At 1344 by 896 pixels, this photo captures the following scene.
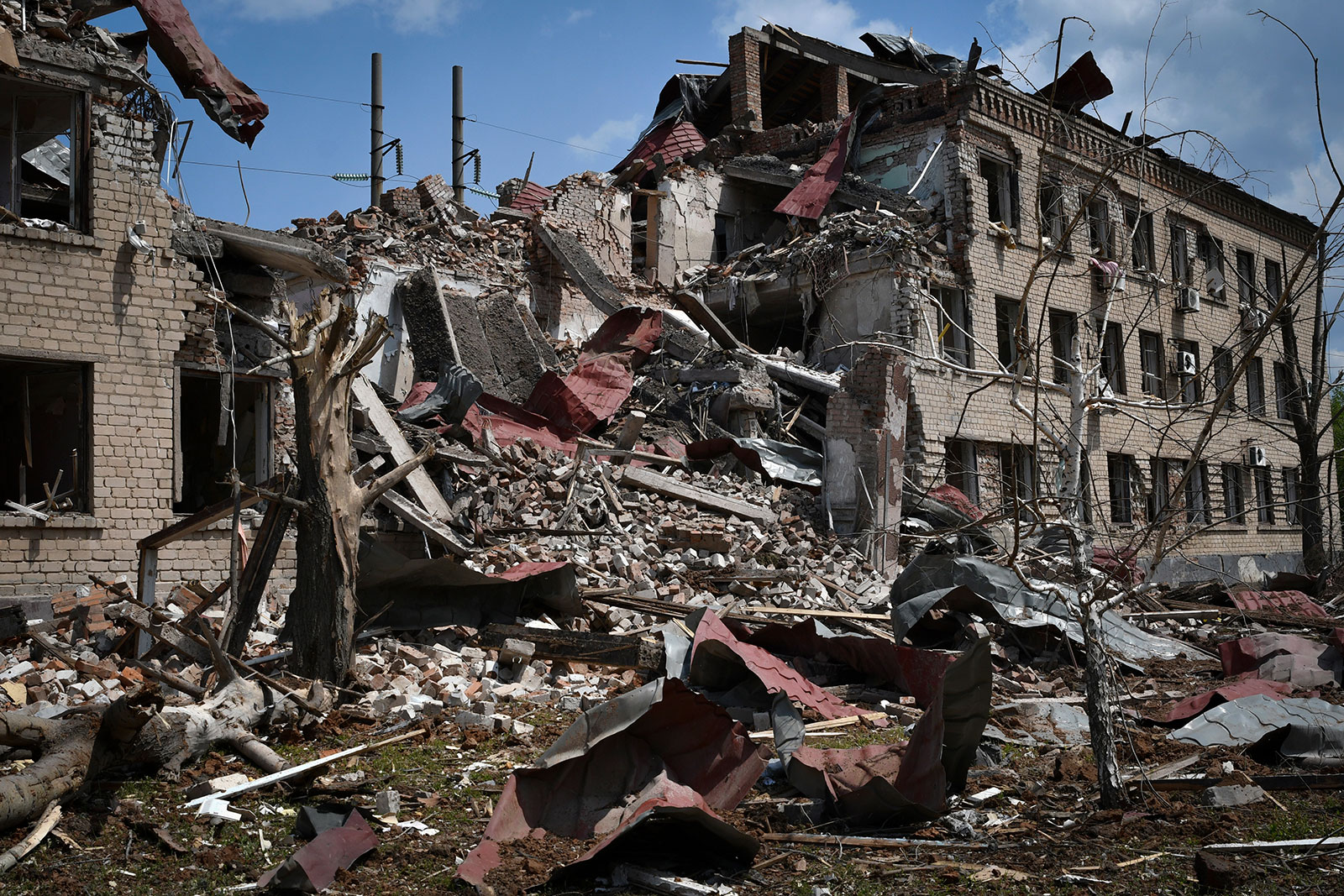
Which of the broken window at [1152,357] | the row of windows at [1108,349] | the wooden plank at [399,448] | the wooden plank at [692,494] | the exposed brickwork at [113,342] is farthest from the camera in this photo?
the broken window at [1152,357]

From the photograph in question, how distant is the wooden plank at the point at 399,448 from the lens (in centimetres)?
1205

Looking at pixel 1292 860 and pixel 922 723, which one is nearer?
pixel 1292 860

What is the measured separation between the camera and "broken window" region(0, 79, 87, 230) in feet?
32.8

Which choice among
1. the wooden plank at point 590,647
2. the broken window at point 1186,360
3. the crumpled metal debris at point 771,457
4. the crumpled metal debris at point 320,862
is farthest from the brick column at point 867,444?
the crumpled metal debris at point 320,862

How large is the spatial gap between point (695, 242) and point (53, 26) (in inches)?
556

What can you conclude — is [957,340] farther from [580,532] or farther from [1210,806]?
[1210,806]

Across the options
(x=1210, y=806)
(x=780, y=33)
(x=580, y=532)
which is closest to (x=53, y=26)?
(x=580, y=532)

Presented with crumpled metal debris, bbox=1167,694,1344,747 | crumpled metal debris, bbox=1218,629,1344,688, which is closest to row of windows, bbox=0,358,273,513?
crumpled metal debris, bbox=1167,694,1344,747

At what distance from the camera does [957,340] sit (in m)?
19.4

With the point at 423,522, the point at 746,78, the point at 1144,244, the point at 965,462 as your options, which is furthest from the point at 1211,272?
the point at 423,522

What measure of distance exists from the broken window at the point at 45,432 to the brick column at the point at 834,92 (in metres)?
17.5

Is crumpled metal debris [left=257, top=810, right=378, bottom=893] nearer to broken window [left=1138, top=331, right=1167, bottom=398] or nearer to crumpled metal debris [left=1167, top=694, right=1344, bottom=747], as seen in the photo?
crumpled metal debris [left=1167, top=694, right=1344, bottom=747]

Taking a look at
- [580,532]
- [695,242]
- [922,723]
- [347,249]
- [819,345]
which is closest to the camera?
[922,723]

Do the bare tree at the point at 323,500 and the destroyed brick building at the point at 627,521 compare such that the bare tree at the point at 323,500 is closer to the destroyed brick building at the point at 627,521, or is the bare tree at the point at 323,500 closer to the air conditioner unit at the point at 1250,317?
the destroyed brick building at the point at 627,521
